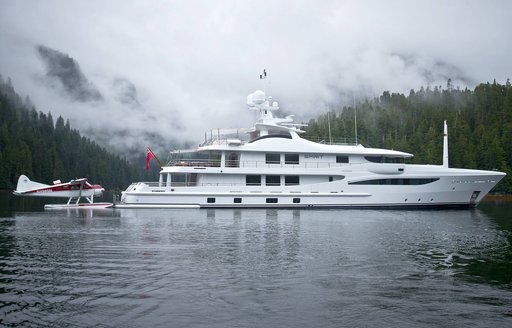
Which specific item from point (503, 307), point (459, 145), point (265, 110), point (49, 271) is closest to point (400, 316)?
point (503, 307)

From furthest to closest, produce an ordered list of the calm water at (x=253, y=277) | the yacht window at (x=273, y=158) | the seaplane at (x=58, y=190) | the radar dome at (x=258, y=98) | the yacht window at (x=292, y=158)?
the radar dome at (x=258, y=98)
the yacht window at (x=292, y=158)
the yacht window at (x=273, y=158)
the seaplane at (x=58, y=190)
the calm water at (x=253, y=277)

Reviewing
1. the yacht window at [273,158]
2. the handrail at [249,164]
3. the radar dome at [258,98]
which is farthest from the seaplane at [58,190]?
the radar dome at [258,98]

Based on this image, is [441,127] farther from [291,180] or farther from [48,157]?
[48,157]

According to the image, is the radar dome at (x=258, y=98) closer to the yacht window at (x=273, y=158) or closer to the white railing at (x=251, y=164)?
the yacht window at (x=273, y=158)

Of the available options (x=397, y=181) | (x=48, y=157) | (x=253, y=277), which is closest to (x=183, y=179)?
(x=397, y=181)

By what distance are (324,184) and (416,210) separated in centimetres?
708

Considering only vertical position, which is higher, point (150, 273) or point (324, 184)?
point (324, 184)

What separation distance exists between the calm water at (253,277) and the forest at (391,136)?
57.8m

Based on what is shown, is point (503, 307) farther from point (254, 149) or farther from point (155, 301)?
point (254, 149)

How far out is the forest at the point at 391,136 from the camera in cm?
7294

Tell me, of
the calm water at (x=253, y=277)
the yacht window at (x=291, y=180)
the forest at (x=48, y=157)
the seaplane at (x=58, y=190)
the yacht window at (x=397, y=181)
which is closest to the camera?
the calm water at (x=253, y=277)

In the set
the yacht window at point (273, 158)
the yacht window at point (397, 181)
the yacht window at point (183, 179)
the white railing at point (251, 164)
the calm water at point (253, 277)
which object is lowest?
the calm water at point (253, 277)

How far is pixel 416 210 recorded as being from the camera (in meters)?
32.9

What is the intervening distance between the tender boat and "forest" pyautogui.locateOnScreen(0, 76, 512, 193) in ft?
131
